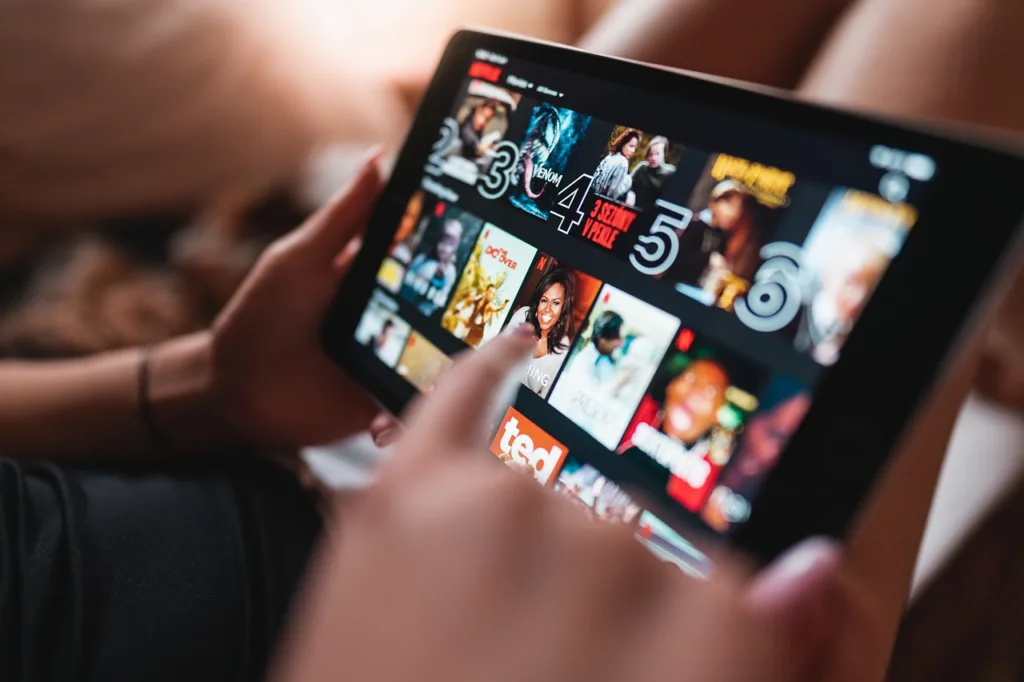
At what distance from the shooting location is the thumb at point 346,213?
2.23 feet

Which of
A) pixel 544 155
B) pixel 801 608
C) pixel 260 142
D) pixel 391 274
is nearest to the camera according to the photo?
pixel 801 608

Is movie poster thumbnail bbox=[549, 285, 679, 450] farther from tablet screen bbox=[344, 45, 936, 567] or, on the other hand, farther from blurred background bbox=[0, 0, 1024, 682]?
blurred background bbox=[0, 0, 1024, 682]

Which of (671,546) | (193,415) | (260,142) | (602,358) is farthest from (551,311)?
(260,142)

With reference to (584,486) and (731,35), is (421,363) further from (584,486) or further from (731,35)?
(731,35)

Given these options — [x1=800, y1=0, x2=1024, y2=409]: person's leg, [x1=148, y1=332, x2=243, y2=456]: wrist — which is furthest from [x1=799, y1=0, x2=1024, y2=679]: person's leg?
[x1=148, y1=332, x2=243, y2=456]: wrist

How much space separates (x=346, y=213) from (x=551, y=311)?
294 mm

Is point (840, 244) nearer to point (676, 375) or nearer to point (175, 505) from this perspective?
point (676, 375)

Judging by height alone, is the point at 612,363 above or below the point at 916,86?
below

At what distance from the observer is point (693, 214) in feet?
1.38

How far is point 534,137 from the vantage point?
52 cm

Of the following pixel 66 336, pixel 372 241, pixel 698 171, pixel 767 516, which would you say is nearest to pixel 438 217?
pixel 372 241

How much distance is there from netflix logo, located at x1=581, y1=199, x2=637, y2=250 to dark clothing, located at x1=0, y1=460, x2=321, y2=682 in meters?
0.33

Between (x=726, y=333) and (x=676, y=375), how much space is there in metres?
0.04

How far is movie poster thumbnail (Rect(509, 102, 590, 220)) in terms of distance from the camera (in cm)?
50
